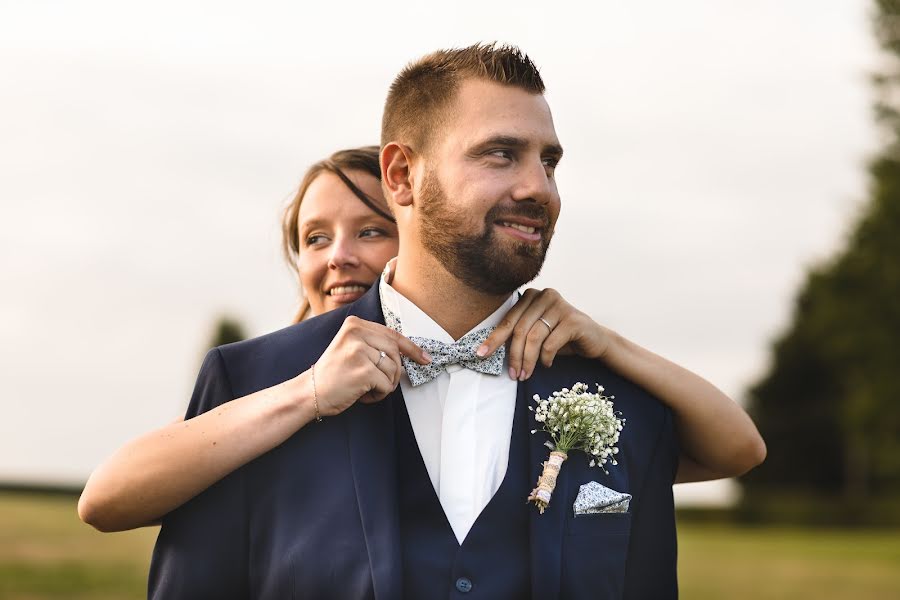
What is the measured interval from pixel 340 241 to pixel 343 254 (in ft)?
0.27

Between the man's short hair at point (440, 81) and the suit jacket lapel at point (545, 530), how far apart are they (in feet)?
3.39

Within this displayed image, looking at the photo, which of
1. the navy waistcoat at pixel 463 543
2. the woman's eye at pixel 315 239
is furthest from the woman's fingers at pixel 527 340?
the woman's eye at pixel 315 239

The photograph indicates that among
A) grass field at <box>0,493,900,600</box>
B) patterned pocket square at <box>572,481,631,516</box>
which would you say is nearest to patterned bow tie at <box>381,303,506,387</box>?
patterned pocket square at <box>572,481,631,516</box>

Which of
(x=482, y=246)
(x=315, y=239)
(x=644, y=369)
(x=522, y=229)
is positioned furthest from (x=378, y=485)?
(x=315, y=239)

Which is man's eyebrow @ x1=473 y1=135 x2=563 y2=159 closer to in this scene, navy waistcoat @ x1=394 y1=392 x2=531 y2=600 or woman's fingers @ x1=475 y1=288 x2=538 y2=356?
woman's fingers @ x1=475 y1=288 x2=538 y2=356

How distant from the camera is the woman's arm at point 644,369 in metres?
4.07

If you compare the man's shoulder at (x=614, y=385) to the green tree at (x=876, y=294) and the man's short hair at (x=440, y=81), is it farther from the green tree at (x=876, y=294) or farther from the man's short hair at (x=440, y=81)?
the green tree at (x=876, y=294)

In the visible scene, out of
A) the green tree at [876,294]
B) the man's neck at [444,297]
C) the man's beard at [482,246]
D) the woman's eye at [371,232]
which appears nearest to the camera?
the man's beard at [482,246]

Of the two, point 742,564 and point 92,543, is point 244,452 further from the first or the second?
point 742,564

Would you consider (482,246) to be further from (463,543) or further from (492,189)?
(463,543)

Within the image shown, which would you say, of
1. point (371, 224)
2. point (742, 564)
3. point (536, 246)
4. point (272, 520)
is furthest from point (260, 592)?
point (742, 564)

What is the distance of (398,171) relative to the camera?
4.25 metres

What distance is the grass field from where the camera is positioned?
18.1 metres

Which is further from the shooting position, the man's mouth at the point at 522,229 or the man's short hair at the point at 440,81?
the man's short hair at the point at 440,81
